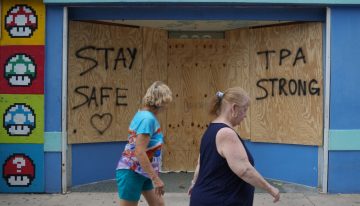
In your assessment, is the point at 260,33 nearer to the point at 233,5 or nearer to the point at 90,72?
the point at 233,5

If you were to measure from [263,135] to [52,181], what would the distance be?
10.4 feet

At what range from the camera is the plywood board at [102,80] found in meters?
7.40

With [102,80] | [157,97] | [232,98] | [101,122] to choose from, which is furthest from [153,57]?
[232,98]

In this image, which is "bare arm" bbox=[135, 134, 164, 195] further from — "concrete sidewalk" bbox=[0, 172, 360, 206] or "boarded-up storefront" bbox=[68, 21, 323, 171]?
"boarded-up storefront" bbox=[68, 21, 323, 171]

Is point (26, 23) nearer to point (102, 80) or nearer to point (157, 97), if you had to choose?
point (102, 80)

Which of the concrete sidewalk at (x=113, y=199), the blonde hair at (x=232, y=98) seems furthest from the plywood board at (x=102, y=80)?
the blonde hair at (x=232, y=98)

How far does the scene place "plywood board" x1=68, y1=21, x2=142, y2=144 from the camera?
740 cm

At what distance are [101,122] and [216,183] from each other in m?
4.59

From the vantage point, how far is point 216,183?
335 centimetres

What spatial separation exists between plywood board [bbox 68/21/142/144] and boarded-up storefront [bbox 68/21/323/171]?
14mm

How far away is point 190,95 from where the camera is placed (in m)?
8.62

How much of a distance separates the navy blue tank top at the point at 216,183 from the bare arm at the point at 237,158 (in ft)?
0.24

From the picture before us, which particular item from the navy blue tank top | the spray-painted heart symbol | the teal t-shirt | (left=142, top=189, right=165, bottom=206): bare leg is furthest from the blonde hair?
the spray-painted heart symbol

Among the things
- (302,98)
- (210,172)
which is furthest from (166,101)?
(302,98)
